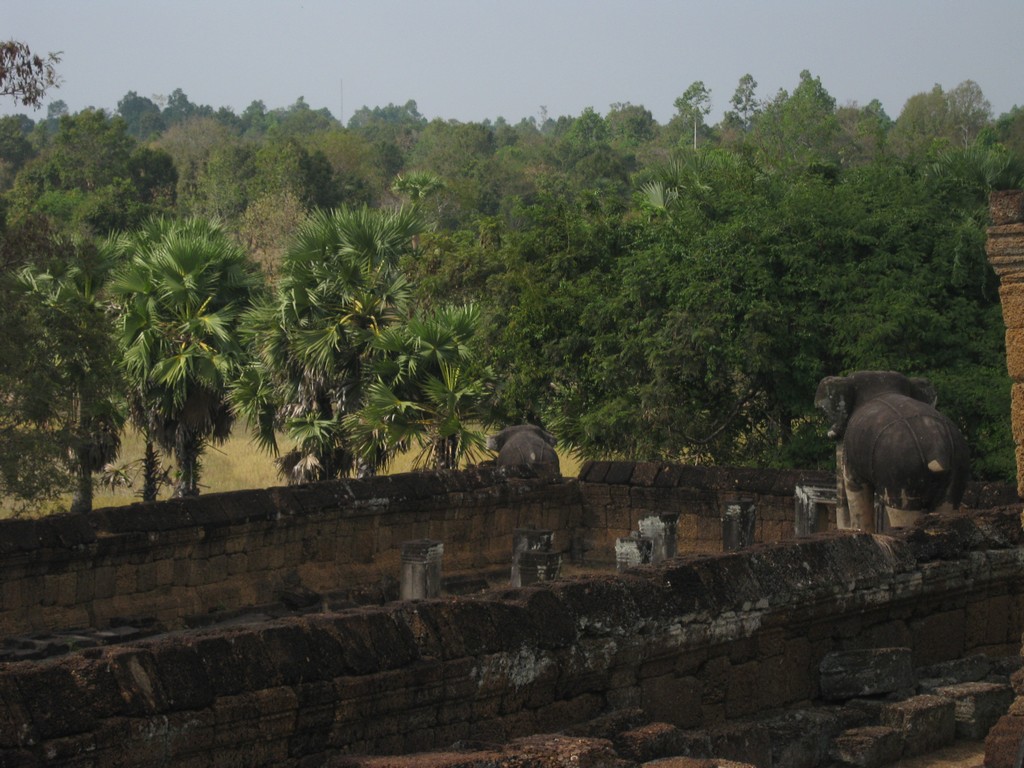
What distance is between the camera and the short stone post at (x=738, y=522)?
44.1 feet

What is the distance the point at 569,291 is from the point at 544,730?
15.6 metres

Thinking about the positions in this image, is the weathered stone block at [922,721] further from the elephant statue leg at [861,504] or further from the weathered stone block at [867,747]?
the elephant statue leg at [861,504]

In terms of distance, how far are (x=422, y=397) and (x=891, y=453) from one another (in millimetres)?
8398

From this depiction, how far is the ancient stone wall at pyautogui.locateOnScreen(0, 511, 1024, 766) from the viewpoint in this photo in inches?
208

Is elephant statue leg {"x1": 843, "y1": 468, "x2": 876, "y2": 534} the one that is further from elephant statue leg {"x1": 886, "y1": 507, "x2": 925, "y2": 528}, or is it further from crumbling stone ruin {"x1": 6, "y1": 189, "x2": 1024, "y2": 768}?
crumbling stone ruin {"x1": 6, "y1": 189, "x2": 1024, "y2": 768}

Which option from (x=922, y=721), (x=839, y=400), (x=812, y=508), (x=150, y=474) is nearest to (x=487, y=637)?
(x=922, y=721)

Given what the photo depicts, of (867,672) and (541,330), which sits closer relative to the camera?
(867,672)

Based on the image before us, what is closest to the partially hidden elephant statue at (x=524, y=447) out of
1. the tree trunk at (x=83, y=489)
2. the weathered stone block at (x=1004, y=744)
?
the tree trunk at (x=83, y=489)

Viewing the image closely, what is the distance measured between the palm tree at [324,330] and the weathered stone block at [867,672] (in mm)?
10982

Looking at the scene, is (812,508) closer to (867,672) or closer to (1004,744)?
(867,672)

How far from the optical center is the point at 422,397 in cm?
1855

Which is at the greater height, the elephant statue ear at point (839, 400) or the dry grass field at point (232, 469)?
the dry grass field at point (232, 469)

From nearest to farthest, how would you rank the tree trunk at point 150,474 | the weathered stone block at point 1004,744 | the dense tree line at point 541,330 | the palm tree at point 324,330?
1. the weathered stone block at point 1004,744
2. the dense tree line at point 541,330
3. the palm tree at point 324,330
4. the tree trunk at point 150,474

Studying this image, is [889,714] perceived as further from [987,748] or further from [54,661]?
[54,661]
